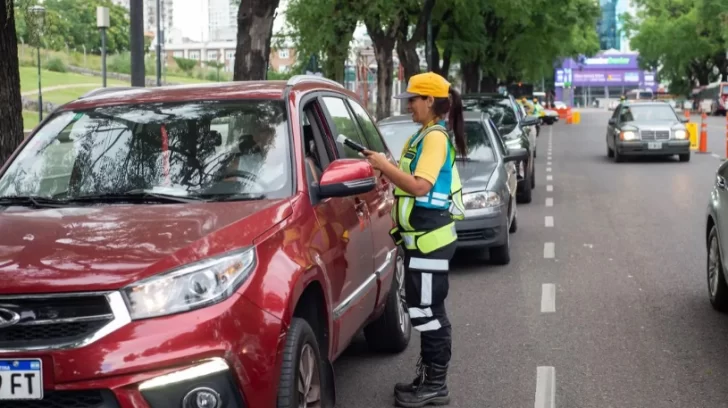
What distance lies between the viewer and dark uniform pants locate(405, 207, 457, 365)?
18.9 feet

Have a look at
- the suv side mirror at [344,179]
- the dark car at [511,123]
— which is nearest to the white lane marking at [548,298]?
the suv side mirror at [344,179]

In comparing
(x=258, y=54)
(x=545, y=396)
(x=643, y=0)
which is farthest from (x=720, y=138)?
(x=643, y=0)

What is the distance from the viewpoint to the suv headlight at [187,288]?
3969 mm

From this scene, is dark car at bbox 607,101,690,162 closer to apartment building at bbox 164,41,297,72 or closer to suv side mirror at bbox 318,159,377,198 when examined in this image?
suv side mirror at bbox 318,159,377,198

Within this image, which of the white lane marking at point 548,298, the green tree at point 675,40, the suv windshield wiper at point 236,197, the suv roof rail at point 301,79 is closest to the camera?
the suv windshield wiper at point 236,197

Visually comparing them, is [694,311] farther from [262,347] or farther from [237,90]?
[262,347]

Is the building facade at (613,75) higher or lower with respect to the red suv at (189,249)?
higher

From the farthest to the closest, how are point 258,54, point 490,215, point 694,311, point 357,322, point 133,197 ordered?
point 258,54
point 490,215
point 694,311
point 357,322
point 133,197

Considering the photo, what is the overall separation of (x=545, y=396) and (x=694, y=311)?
2842 mm

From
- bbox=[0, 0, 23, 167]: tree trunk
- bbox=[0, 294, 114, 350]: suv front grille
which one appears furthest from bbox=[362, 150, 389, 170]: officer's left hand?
bbox=[0, 0, 23, 167]: tree trunk

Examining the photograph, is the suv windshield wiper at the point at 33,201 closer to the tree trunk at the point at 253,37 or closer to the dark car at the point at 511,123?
the tree trunk at the point at 253,37

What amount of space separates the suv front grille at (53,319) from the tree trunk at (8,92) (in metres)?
6.60

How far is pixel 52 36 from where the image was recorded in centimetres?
1071

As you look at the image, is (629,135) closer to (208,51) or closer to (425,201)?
(425,201)
